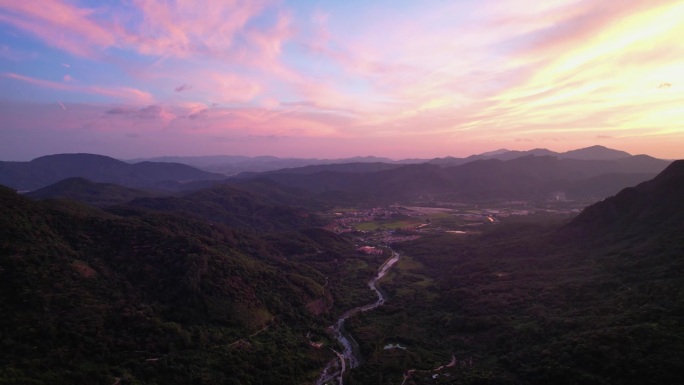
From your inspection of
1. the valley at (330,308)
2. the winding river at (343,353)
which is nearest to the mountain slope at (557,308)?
the valley at (330,308)

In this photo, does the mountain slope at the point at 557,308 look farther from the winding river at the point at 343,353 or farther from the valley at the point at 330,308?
the winding river at the point at 343,353

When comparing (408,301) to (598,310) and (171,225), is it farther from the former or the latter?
(171,225)

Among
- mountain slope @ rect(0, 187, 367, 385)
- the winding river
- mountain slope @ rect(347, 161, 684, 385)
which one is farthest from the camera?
the winding river

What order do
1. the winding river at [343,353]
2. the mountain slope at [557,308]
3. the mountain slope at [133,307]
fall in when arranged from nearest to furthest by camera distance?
the mountain slope at [557,308], the mountain slope at [133,307], the winding river at [343,353]

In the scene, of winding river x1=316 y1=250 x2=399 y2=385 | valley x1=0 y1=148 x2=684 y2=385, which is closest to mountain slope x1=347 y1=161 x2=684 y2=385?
valley x1=0 y1=148 x2=684 y2=385

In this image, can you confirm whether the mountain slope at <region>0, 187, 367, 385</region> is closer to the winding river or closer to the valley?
the valley

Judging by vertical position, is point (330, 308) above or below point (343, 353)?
above

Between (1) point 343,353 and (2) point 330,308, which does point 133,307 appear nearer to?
(1) point 343,353

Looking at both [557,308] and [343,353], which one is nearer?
[343,353]

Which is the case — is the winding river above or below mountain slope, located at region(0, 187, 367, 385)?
below

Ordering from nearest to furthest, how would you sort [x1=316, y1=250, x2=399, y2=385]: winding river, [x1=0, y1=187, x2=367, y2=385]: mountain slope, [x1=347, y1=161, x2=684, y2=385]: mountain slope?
[x1=347, y1=161, x2=684, y2=385]: mountain slope → [x1=0, y1=187, x2=367, y2=385]: mountain slope → [x1=316, y1=250, x2=399, y2=385]: winding river

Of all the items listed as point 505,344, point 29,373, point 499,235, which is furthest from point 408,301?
point 29,373

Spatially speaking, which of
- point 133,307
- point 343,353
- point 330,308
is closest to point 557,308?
point 343,353
